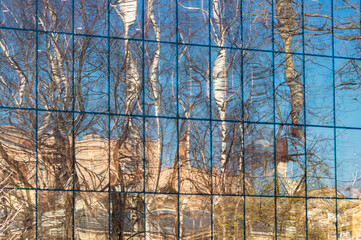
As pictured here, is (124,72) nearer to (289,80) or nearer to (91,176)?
(91,176)

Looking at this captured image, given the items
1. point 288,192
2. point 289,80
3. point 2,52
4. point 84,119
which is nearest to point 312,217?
point 288,192

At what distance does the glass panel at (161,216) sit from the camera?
27047 mm

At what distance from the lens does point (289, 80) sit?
1175 inches

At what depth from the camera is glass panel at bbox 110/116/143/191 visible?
2686 centimetres

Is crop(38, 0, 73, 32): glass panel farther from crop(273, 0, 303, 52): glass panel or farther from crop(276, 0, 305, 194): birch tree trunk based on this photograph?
crop(276, 0, 305, 194): birch tree trunk

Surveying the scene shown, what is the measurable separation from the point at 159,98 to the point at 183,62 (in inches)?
67.7

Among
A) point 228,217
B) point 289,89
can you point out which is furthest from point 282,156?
point 228,217

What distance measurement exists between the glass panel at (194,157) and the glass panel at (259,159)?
1.64 m

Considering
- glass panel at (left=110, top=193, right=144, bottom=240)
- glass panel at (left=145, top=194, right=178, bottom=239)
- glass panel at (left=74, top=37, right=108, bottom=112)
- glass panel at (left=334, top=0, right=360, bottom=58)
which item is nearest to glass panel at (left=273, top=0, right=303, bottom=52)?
glass panel at (left=334, top=0, right=360, bottom=58)

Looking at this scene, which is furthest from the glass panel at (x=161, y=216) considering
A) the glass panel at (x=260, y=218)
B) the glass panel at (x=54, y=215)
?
the glass panel at (x=260, y=218)

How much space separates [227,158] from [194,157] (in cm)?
136

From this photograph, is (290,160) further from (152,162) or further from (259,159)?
(152,162)

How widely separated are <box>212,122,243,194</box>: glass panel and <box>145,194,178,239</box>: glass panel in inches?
72.5

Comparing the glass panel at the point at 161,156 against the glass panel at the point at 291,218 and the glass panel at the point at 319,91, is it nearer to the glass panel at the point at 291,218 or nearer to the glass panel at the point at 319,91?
the glass panel at the point at 291,218
